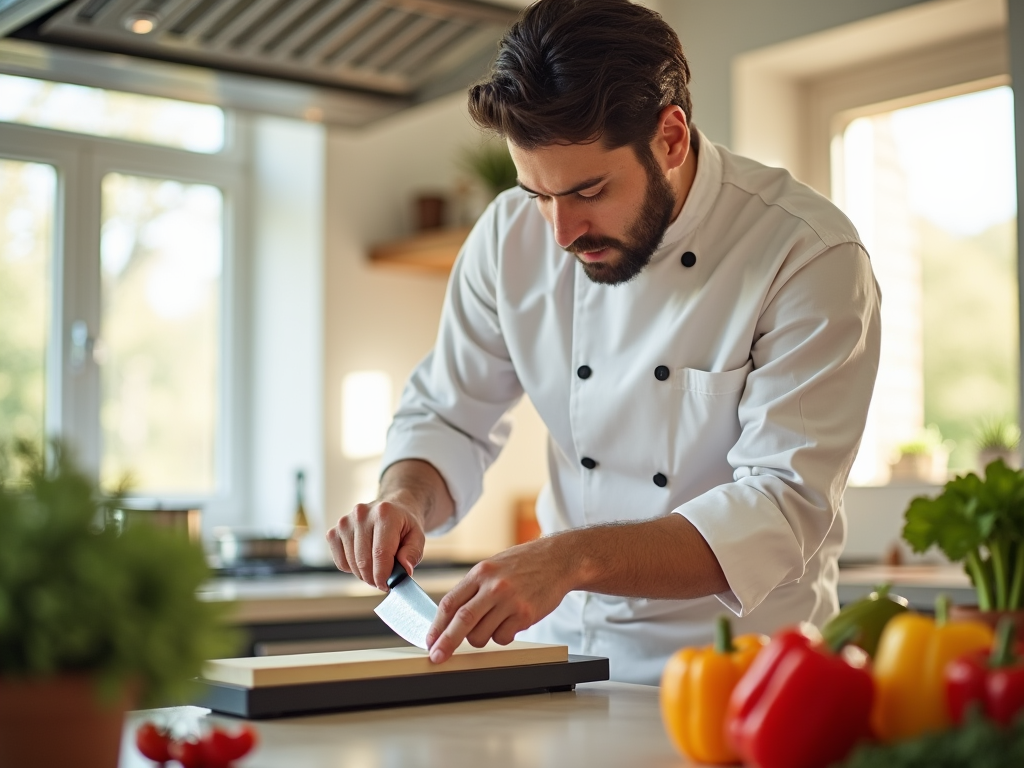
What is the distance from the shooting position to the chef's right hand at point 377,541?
1.62 metres

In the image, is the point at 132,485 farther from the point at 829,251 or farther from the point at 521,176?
the point at 829,251

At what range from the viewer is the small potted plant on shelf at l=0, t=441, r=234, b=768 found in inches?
30.6

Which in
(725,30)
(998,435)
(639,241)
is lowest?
(998,435)

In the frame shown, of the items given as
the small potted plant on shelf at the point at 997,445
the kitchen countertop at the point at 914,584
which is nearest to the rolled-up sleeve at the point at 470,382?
the kitchen countertop at the point at 914,584

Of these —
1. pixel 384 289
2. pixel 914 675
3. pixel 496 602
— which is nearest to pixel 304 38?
pixel 384 289

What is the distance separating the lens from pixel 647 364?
1.85 metres

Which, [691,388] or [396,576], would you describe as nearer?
[396,576]

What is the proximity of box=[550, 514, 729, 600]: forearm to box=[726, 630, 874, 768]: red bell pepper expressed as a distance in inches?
23.4

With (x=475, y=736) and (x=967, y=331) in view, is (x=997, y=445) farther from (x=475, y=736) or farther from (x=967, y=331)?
(x=475, y=736)

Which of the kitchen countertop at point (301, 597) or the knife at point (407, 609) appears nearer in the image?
the knife at point (407, 609)

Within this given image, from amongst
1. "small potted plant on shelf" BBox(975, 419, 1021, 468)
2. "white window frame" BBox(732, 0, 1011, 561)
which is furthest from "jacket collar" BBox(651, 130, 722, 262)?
"white window frame" BBox(732, 0, 1011, 561)

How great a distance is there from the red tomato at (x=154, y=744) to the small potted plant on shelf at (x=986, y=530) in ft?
2.15

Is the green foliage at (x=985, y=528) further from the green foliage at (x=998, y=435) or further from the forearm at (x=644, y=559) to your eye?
the green foliage at (x=998, y=435)

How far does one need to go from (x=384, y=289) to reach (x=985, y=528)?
2916 millimetres
